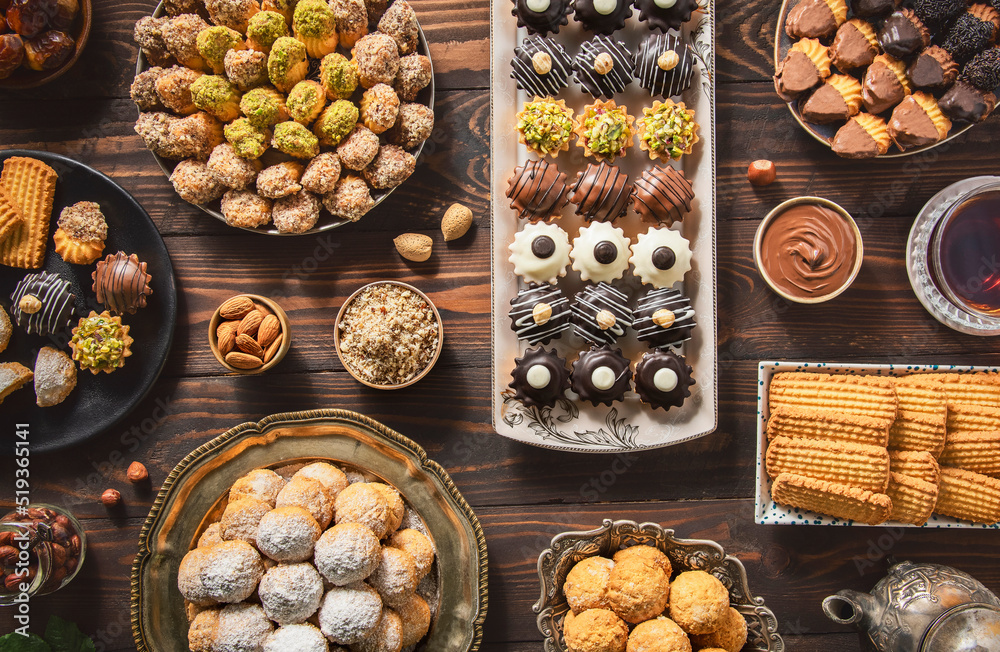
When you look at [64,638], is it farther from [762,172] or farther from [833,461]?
[762,172]

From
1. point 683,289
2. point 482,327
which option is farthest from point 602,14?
point 482,327

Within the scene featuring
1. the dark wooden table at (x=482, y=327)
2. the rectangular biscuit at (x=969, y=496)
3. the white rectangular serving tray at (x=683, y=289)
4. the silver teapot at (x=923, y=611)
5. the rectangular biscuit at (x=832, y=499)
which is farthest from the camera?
the dark wooden table at (x=482, y=327)

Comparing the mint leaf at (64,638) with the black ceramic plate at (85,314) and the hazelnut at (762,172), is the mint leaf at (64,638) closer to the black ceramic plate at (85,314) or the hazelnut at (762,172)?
the black ceramic plate at (85,314)

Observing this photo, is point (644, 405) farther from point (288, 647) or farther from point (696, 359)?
point (288, 647)

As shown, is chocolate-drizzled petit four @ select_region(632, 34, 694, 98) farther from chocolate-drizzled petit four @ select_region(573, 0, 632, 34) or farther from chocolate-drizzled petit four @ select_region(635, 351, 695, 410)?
chocolate-drizzled petit four @ select_region(635, 351, 695, 410)

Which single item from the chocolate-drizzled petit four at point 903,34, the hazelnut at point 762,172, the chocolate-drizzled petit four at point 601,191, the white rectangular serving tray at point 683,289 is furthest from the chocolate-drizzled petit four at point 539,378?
the chocolate-drizzled petit four at point 903,34

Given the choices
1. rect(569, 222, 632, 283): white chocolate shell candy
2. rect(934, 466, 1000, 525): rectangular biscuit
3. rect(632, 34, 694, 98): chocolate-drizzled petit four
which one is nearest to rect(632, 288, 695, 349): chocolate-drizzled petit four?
rect(569, 222, 632, 283): white chocolate shell candy
